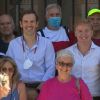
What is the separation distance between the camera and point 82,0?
21.5 feet

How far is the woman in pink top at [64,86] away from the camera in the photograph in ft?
14.1

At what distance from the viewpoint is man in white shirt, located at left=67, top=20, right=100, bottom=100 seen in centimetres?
459

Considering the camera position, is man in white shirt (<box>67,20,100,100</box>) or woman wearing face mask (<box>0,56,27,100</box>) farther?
man in white shirt (<box>67,20,100,100</box>)

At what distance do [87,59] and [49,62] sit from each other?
1.61ft

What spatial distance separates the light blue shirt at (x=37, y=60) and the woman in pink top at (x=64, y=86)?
26 cm

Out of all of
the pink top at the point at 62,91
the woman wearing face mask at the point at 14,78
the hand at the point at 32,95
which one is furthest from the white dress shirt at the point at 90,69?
the woman wearing face mask at the point at 14,78

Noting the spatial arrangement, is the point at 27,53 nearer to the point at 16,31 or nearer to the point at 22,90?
the point at 22,90

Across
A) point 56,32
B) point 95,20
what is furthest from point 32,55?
point 95,20

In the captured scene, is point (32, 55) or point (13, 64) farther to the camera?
point (32, 55)

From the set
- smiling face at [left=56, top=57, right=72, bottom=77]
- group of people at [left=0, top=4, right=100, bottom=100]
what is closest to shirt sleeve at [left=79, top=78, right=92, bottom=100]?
group of people at [left=0, top=4, right=100, bottom=100]

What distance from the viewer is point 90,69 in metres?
4.59

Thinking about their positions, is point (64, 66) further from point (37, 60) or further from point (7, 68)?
point (7, 68)

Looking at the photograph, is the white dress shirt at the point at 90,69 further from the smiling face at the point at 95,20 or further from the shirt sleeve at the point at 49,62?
the smiling face at the point at 95,20

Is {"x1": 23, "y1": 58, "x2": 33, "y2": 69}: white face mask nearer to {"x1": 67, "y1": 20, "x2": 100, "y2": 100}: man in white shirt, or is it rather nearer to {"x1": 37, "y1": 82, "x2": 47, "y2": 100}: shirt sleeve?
{"x1": 37, "y1": 82, "x2": 47, "y2": 100}: shirt sleeve
